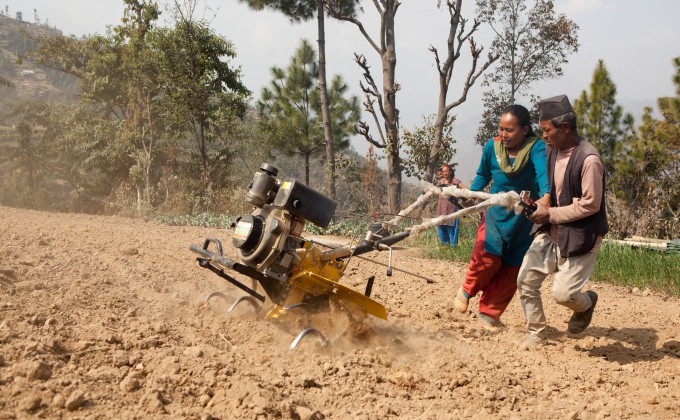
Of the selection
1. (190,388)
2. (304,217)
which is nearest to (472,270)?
(304,217)

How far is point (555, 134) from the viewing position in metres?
4.16

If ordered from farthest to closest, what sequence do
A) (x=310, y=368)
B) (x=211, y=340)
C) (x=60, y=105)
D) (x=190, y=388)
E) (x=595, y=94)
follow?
1. (x=60, y=105)
2. (x=595, y=94)
3. (x=211, y=340)
4. (x=310, y=368)
5. (x=190, y=388)

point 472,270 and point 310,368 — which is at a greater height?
point 472,270

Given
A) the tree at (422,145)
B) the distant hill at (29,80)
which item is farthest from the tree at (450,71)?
the distant hill at (29,80)

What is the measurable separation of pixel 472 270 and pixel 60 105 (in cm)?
2671

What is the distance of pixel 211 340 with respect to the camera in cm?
386

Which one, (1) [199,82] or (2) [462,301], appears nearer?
(2) [462,301]

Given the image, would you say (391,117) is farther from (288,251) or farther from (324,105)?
(288,251)

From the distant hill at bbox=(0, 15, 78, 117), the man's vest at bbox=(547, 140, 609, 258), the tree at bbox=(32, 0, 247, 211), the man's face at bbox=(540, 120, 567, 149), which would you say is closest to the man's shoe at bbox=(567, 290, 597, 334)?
the man's vest at bbox=(547, 140, 609, 258)

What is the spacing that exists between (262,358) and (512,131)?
2.67 metres

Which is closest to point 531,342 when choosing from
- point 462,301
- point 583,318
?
point 583,318

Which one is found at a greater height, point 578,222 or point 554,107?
point 554,107

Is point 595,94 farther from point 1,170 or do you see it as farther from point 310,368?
point 1,170

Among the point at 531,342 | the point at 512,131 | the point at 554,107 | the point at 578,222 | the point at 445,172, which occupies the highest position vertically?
the point at 554,107
